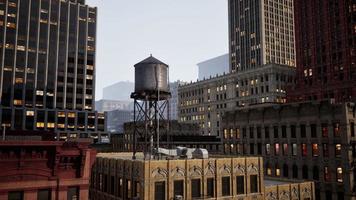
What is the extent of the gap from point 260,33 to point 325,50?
3845cm

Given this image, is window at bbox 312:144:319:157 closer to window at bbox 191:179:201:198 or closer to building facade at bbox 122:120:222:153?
window at bbox 191:179:201:198

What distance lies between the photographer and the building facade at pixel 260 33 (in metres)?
161

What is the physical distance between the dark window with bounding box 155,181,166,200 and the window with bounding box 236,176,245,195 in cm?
881

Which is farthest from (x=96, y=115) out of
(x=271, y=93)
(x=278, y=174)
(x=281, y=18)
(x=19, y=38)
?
(x=278, y=174)

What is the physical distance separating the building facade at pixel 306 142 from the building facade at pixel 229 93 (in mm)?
55779

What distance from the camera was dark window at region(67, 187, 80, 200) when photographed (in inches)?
960

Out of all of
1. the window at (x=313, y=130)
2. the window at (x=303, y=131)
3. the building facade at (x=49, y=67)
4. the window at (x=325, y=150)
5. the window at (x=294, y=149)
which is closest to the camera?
the window at (x=325, y=150)

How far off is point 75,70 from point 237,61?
77.5 meters

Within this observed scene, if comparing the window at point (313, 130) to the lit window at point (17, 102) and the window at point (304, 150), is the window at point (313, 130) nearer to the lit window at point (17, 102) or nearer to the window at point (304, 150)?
the window at point (304, 150)

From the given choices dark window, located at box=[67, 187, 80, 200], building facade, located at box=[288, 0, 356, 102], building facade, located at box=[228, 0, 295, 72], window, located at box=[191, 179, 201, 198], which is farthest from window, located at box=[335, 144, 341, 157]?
building facade, located at box=[228, 0, 295, 72]

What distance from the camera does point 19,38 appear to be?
153 metres

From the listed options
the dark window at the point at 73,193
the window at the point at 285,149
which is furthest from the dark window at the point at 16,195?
the window at the point at 285,149

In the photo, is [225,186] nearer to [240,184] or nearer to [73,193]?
[240,184]

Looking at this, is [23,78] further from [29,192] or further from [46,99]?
[29,192]
